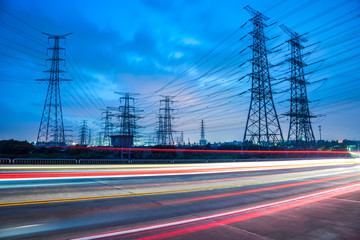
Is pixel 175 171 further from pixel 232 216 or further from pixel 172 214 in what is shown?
pixel 232 216

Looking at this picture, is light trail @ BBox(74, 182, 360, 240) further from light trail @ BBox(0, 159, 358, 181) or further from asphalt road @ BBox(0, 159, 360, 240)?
light trail @ BBox(0, 159, 358, 181)

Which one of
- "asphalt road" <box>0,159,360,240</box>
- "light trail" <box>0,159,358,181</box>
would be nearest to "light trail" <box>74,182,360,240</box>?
"asphalt road" <box>0,159,360,240</box>

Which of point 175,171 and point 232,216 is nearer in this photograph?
point 232,216

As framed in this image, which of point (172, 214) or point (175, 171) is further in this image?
point (175, 171)

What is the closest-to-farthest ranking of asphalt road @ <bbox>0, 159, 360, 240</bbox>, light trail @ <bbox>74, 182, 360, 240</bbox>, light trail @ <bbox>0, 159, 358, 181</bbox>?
1. light trail @ <bbox>74, 182, 360, 240</bbox>
2. asphalt road @ <bbox>0, 159, 360, 240</bbox>
3. light trail @ <bbox>0, 159, 358, 181</bbox>

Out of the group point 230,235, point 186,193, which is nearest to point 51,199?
point 186,193

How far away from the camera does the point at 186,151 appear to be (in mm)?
45969

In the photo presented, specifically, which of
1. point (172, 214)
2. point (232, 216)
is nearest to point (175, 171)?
point (172, 214)

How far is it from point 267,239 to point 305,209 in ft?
12.2

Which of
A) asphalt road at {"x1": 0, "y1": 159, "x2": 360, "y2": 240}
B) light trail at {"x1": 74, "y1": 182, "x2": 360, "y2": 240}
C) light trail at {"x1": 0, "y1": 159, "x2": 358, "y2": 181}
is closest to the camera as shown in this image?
light trail at {"x1": 74, "y1": 182, "x2": 360, "y2": 240}

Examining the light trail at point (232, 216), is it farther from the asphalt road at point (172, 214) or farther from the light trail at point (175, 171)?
the light trail at point (175, 171)

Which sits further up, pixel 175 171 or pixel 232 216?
pixel 175 171

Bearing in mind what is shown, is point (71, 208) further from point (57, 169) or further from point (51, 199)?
point (57, 169)

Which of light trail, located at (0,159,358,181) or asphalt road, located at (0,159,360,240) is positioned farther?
light trail, located at (0,159,358,181)
